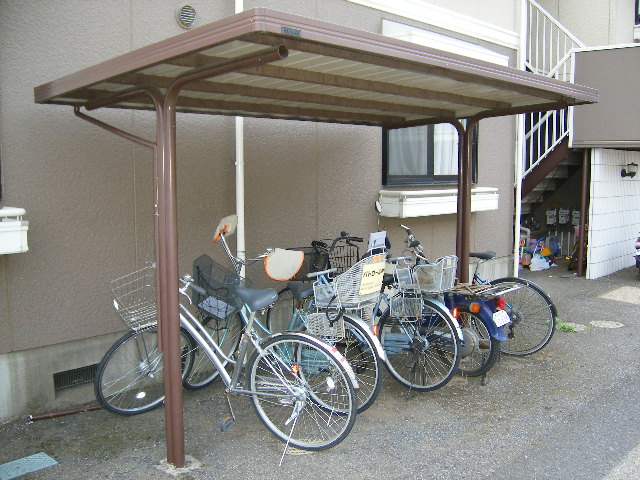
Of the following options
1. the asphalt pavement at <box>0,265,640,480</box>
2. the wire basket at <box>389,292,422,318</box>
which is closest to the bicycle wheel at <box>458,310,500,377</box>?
the asphalt pavement at <box>0,265,640,480</box>

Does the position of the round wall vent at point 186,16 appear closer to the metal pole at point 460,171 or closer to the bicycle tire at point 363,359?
the metal pole at point 460,171

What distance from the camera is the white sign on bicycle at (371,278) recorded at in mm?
3961

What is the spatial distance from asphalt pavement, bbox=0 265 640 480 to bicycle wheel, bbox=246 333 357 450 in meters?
0.12

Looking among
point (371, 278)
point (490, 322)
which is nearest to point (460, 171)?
point (490, 322)

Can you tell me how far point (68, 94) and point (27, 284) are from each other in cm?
132

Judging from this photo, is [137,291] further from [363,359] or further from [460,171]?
[460,171]

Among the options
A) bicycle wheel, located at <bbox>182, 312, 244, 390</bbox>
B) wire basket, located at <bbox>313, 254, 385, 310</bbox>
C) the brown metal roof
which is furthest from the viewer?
bicycle wheel, located at <bbox>182, 312, 244, 390</bbox>

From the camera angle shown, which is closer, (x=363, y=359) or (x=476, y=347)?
(x=363, y=359)

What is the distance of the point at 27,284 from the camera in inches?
159

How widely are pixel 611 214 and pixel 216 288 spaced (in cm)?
809

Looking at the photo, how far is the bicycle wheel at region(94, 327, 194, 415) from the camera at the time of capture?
4.07 meters

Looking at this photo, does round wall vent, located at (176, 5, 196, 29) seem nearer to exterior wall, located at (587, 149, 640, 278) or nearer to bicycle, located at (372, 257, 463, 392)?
bicycle, located at (372, 257, 463, 392)

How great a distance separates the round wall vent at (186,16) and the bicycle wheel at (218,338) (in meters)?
2.27

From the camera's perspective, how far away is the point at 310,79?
359 cm
